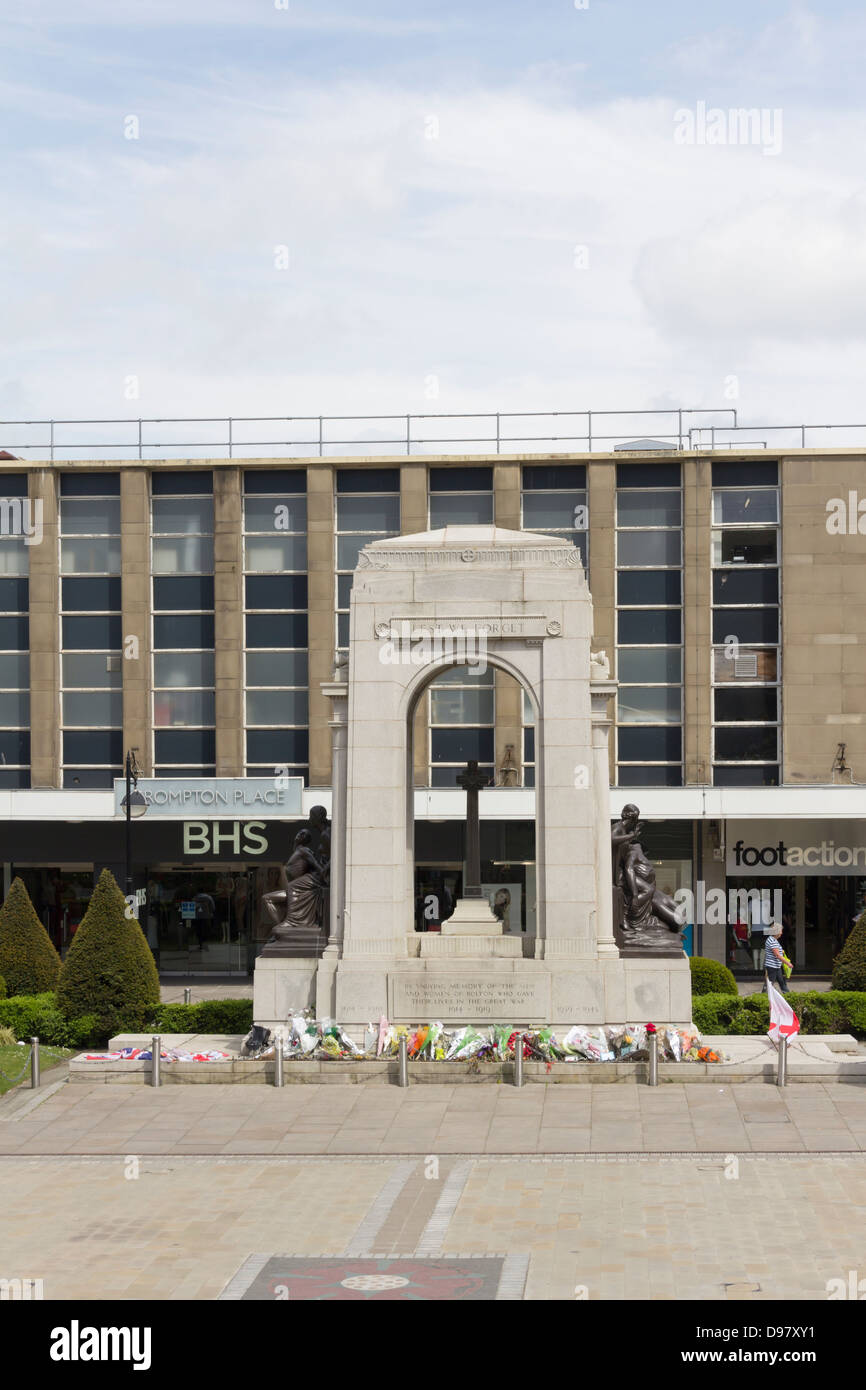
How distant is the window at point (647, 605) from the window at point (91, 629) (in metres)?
→ 13.9

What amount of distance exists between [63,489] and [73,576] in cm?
245

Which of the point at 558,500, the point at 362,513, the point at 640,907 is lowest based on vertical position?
the point at 640,907

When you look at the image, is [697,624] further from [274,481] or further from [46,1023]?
[46,1023]

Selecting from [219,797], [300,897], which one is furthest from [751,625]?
[300,897]

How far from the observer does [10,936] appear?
3356 cm

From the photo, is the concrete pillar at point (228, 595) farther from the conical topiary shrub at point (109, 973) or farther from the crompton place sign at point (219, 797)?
the conical topiary shrub at point (109, 973)

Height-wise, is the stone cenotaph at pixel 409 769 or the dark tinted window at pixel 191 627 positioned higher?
the dark tinted window at pixel 191 627

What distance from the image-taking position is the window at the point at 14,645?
4625cm

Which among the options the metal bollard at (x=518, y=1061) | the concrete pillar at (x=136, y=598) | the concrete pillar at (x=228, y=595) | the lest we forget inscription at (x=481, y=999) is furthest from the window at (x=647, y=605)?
the metal bollard at (x=518, y=1061)

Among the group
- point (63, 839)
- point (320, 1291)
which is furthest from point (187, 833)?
point (320, 1291)

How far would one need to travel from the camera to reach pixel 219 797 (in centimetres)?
4325

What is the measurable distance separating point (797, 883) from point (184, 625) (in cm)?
1814

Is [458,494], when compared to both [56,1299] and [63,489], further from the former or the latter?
[56,1299]

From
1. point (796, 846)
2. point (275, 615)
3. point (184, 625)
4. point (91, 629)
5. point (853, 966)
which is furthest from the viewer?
point (91, 629)
